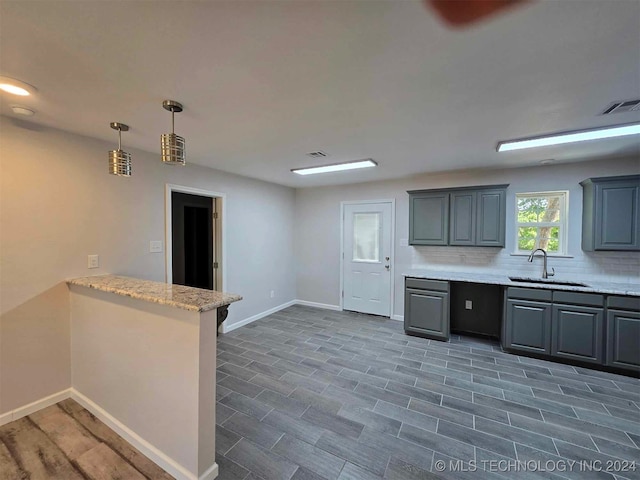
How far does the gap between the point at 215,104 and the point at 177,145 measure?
1.36ft

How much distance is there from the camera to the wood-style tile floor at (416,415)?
171cm

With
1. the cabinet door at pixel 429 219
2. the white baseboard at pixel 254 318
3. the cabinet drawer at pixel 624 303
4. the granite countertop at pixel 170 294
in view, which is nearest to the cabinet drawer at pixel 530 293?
the cabinet drawer at pixel 624 303

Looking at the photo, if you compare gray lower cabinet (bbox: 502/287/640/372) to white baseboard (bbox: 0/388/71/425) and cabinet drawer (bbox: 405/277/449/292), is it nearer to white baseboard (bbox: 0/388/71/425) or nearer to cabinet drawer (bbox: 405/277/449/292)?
cabinet drawer (bbox: 405/277/449/292)

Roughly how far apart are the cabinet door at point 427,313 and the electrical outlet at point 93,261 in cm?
373

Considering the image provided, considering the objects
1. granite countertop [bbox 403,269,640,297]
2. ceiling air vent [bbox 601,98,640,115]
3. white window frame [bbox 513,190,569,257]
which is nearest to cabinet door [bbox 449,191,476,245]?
granite countertop [bbox 403,269,640,297]

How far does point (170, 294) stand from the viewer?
1.73 m

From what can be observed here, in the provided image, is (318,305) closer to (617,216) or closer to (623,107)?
(617,216)

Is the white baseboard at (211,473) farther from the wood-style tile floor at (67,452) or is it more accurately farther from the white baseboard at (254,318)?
the white baseboard at (254,318)

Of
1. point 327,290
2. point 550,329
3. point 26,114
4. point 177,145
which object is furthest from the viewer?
point 327,290

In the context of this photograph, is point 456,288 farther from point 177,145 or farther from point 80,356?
point 80,356

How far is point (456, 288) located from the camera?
405 cm

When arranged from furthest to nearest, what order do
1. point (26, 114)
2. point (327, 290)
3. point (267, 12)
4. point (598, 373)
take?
point (327, 290) → point (598, 373) → point (26, 114) → point (267, 12)

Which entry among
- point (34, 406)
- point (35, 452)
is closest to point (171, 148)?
point (35, 452)

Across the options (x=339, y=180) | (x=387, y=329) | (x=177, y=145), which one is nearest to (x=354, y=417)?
(x=387, y=329)
